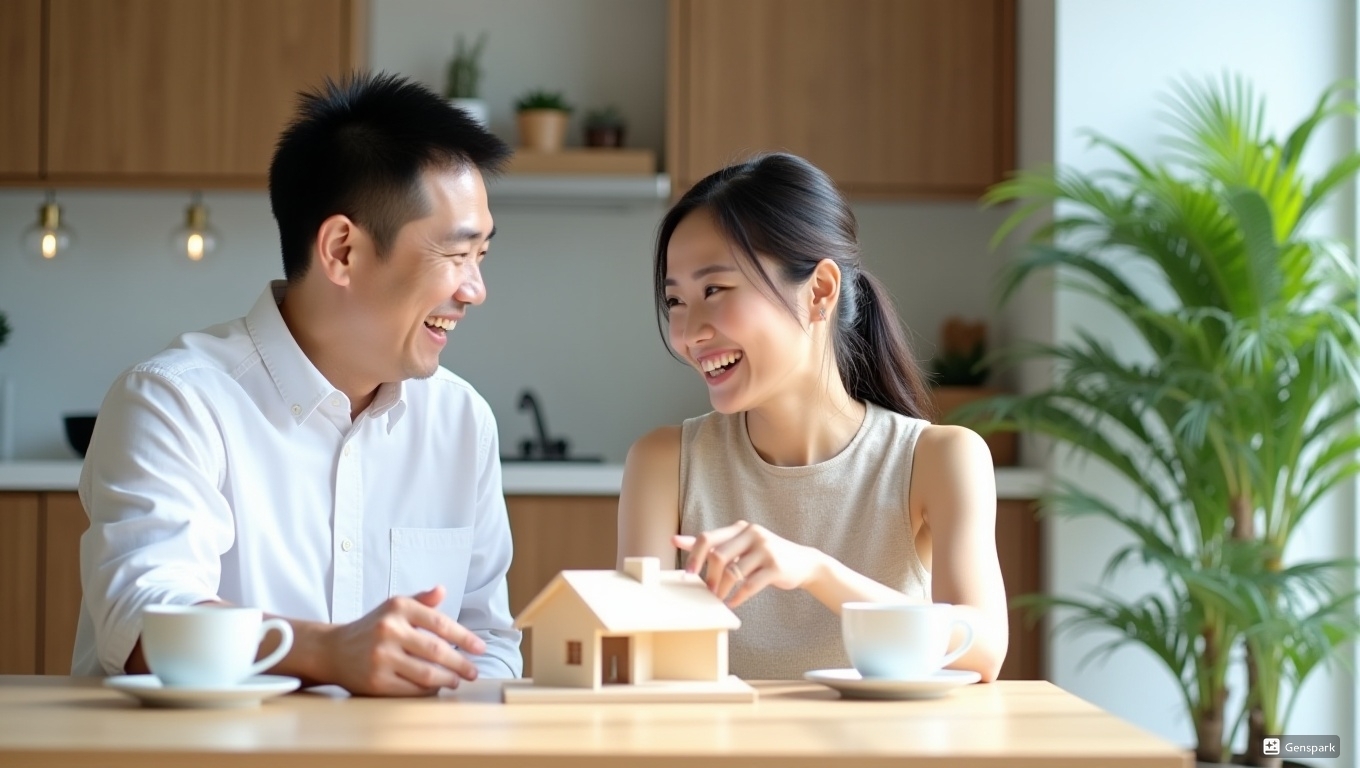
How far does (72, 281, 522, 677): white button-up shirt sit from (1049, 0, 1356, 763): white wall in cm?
215

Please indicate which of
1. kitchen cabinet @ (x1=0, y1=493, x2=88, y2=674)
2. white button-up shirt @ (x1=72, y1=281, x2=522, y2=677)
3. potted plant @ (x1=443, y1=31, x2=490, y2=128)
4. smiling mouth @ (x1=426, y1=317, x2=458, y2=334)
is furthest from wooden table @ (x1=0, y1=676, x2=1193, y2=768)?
potted plant @ (x1=443, y1=31, x2=490, y2=128)

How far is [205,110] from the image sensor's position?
3.95m

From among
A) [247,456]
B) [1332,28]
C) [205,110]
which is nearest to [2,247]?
[205,110]

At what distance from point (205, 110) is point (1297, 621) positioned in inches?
113

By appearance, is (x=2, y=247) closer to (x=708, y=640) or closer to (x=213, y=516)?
(x=213, y=516)

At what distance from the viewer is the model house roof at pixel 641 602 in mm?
1180

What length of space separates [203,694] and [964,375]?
3158 millimetres

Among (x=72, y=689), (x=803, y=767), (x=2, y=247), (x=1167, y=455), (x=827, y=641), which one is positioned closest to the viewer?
(x=803, y=767)

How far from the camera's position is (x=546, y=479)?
364cm

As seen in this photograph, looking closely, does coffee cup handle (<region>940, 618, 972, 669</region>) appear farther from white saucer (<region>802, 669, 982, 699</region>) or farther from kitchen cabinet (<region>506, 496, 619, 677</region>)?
kitchen cabinet (<region>506, 496, 619, 677</region>)

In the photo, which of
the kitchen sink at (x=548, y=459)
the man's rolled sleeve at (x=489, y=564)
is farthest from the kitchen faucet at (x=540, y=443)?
the man's rolled sleeve at (x=489, y=564)

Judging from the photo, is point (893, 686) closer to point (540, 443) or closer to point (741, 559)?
point (741, 559)

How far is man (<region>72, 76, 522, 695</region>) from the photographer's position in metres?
1.71

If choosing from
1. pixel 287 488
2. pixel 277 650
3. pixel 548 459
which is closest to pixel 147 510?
pixel 287 488
